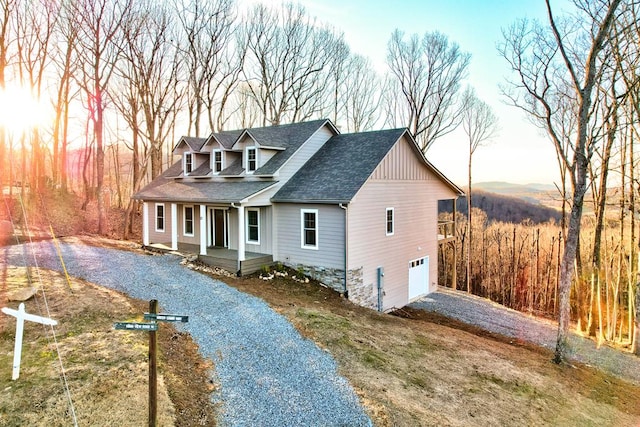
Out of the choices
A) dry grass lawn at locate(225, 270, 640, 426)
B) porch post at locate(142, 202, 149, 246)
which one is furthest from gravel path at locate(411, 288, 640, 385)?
porch post at locate(142, 202, 149, 246)

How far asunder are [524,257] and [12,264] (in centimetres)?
2702

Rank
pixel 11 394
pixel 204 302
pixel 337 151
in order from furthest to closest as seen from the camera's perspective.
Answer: pixel 337 151 → pixel 204 302 → pixel 11 394

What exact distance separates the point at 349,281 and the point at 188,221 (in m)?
9.22

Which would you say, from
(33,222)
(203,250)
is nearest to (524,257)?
(203,250)

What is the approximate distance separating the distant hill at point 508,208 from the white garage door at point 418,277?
2948 centimetres

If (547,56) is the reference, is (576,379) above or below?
below

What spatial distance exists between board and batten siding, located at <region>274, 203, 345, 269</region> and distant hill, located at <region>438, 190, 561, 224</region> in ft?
117

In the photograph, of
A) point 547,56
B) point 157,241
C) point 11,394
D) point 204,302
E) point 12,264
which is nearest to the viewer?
point 11,394

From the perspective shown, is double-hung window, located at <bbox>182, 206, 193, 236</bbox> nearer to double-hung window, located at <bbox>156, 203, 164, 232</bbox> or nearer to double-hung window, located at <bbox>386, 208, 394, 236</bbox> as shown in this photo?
double-hung window, located at <bbox>156, 203, 164, 232</bbox>

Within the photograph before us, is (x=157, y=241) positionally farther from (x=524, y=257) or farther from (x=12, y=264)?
(x=524, y=257)

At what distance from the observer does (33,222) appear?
75.9ft

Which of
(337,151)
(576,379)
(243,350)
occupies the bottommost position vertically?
(576,379)

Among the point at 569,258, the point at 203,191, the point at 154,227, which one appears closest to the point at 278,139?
the point at 203,191

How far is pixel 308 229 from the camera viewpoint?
1533 cm
